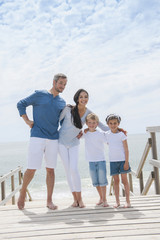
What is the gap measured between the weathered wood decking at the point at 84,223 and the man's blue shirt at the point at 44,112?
1.04 metres

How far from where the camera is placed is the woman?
3.21 metres

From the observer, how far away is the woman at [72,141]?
10.5 feet

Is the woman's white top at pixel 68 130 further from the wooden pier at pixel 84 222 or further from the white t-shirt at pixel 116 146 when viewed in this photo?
the wooden pier at pixel 84 222

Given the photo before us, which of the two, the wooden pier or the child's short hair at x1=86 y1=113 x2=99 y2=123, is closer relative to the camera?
the wooden pier

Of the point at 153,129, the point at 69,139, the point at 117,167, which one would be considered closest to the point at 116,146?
the point at 117,167

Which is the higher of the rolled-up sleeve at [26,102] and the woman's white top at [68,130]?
the rolled-up sleeve at [26,102]

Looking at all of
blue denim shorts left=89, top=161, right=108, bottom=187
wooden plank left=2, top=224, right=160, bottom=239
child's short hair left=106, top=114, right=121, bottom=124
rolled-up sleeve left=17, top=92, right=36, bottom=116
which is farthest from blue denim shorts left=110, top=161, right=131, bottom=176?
rolled-up sleeve left=17, top=92, right=36, bottom=116

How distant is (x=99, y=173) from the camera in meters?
3.21

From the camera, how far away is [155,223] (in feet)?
7.61

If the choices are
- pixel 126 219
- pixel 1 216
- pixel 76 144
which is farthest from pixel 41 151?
pixel 126 219

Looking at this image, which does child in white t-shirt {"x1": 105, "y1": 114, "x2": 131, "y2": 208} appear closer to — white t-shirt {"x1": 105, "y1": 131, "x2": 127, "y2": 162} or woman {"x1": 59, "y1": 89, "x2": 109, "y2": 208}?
white t-shirt {"x1": 105, "y1": 131, "x2": 127, "y2": 162}

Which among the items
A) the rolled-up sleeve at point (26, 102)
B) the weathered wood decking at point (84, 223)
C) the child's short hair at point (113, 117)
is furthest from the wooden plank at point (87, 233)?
the rolled-up sleeve at point (26, 102)

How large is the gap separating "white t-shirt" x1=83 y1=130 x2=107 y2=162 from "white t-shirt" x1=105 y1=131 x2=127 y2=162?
0.13 metres

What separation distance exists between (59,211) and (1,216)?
28.8 inches
